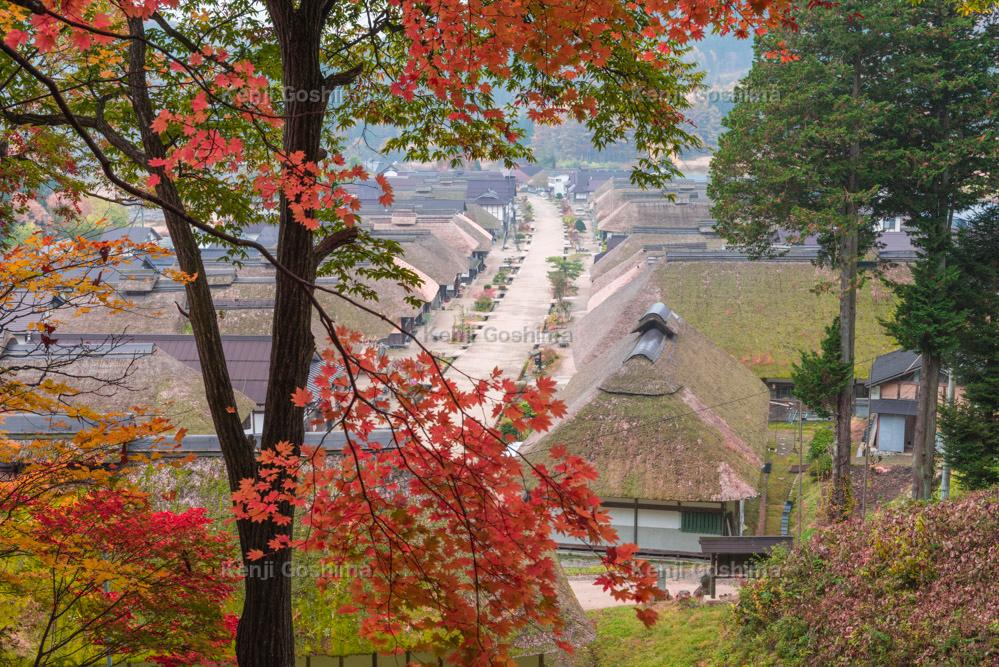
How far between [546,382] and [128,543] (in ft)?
13.3

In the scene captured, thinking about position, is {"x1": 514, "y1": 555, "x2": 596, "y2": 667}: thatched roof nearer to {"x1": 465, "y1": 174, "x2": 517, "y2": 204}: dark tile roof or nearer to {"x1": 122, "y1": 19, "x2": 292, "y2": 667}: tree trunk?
{"x1": 122, "y1": 19, "x2": 292, "y2": 667}: tree trunk

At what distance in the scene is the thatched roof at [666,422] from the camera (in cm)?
1978

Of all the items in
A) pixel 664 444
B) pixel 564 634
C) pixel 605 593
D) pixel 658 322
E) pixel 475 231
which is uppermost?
pixel 475 231

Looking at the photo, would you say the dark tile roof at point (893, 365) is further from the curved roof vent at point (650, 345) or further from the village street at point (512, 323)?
the village street at point (512, 323)

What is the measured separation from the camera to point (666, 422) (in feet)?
69.5

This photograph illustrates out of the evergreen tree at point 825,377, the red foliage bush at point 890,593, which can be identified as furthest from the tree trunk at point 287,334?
the evergreen tree at point 825,377

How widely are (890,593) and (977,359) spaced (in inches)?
405

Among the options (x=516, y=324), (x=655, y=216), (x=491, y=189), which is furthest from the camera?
(x=491, y=189)

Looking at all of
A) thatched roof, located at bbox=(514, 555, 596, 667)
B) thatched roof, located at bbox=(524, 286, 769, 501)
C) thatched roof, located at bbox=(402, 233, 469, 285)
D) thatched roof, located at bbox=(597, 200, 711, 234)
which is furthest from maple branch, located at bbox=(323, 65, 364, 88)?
thatched roof, located at bbox=(597, 200, 711, 234)

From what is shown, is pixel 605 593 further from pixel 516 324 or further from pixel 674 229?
pixel 674 229

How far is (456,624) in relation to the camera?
4254mm

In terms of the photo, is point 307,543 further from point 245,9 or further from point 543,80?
point 245,9

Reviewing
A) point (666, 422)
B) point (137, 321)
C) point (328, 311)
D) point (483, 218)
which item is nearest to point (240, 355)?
point (328, 311)

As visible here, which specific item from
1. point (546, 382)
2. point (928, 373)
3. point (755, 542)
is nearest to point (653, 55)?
point (546, 382)
